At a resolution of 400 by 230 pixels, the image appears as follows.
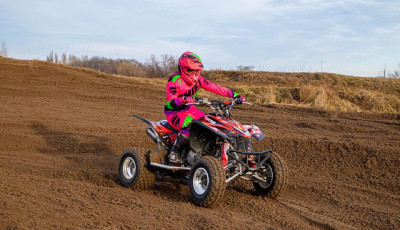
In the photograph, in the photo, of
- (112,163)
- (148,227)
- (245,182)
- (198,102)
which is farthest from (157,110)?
(148,227)

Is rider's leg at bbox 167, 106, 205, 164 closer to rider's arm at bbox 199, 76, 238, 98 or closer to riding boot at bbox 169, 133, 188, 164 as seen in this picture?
riding boot at bbox 169, 133, 188, 164

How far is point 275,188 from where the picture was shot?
6.71m

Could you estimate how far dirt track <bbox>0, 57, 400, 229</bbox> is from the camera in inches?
219

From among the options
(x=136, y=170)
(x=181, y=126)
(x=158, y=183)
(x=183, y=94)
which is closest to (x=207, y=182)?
(x=181, y=126)

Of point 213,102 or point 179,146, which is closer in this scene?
point 213,102

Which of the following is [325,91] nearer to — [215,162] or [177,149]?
[177,149]

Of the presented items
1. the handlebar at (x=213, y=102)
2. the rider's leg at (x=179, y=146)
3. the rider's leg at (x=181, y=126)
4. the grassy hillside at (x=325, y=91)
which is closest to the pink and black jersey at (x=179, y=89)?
the rider's leg at (x=181, y=126)

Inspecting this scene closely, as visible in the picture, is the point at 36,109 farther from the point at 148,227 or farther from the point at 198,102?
the point at 148,227

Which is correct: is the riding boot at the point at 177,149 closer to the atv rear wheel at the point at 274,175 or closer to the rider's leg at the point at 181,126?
the rider's leg at the point at 181,126

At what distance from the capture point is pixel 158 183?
8156 millimetres

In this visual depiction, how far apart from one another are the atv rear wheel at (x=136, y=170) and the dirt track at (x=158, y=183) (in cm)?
20

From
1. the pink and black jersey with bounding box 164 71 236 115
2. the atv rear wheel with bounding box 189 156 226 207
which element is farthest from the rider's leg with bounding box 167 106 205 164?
the atv rear wheel with bounding box 189 156 226 207

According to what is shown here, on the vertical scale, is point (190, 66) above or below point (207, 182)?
above

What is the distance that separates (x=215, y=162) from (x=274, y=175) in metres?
1.09
